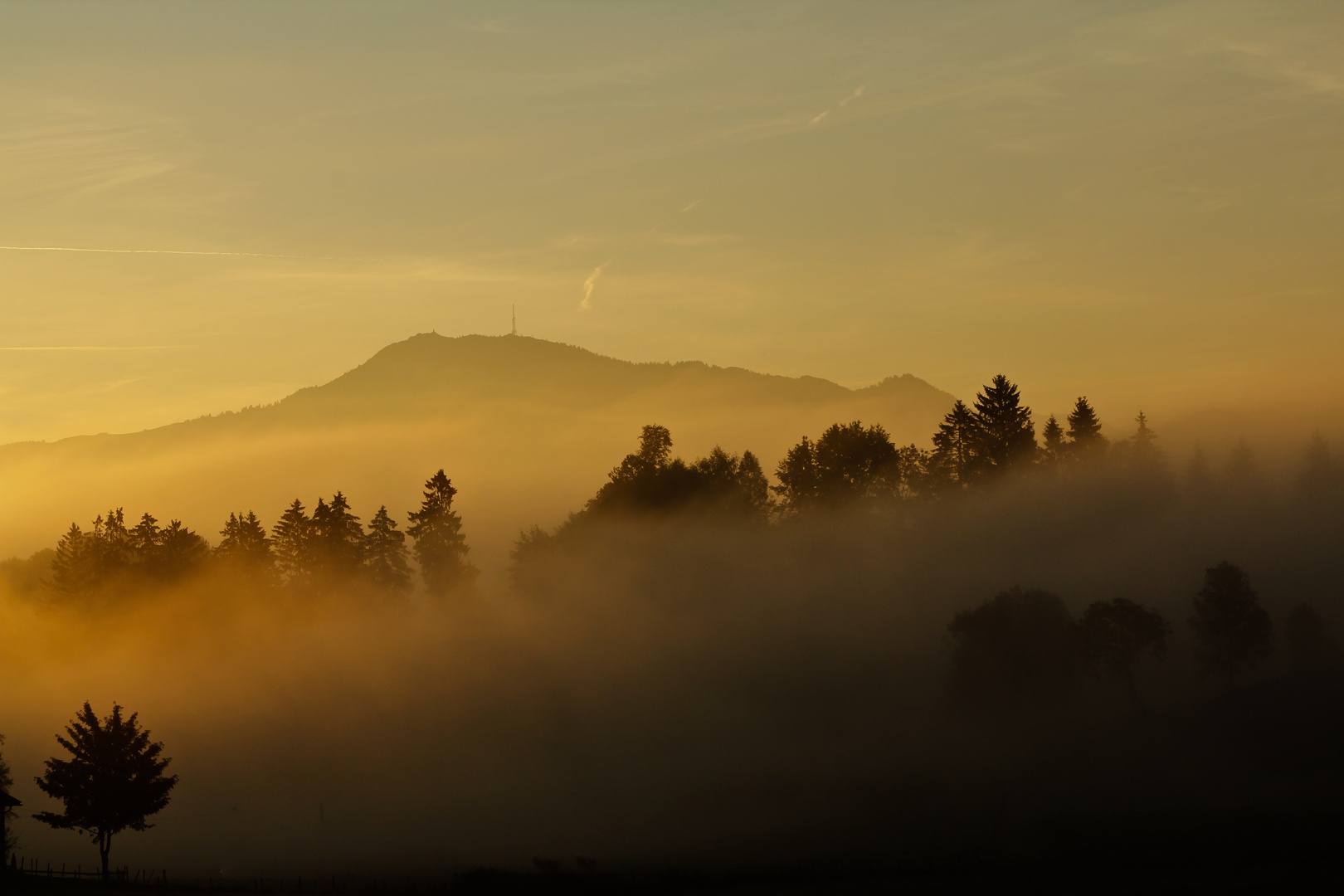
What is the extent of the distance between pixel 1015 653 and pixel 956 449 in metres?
30.2

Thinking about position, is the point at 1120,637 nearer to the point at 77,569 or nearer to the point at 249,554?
the point at 249,554

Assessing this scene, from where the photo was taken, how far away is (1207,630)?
111 meters

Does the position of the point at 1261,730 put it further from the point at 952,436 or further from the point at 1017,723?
the point at 952,436

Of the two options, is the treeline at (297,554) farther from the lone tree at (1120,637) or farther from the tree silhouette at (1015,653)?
the lone tree at (1120,637)

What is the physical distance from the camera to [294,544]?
11450 centimetres

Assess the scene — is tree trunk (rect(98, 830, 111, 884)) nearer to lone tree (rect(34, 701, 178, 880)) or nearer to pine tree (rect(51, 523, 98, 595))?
lone tree (rect(34, 701, 178, 880))

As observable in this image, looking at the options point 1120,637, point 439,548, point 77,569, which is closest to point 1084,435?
point 1120,637

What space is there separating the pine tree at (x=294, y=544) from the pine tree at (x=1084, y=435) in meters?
70.3

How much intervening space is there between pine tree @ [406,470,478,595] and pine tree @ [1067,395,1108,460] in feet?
191

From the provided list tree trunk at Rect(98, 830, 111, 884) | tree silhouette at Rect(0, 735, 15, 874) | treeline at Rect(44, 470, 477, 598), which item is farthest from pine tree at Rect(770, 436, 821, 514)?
tree trunk at Rect(98, 830, 111, 884)

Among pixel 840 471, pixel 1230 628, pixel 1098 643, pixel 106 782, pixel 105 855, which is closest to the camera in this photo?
pixel 105 855

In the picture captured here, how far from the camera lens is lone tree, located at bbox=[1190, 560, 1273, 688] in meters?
110

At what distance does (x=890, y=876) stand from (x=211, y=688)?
205 ft

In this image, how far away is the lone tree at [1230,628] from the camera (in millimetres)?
109562
